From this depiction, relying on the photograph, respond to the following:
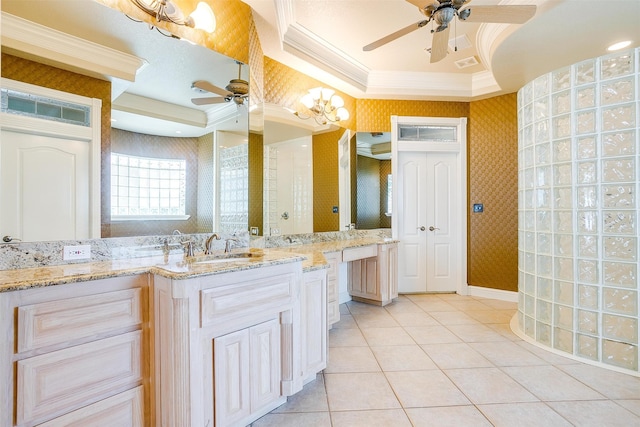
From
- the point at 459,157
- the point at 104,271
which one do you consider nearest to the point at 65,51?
the point at 104,271

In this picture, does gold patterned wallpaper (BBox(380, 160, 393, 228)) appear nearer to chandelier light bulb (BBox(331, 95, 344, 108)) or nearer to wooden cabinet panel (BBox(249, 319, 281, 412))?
chandelier light bulb (BBox(331, 95, 344, 108))

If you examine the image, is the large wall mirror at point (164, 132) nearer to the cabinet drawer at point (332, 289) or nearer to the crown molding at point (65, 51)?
the crown molding at point (65, 51)

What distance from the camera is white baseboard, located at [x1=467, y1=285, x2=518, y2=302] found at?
4.13m

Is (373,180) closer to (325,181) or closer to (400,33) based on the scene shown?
(325,181)

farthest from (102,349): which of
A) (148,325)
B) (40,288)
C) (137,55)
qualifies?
(137,55)

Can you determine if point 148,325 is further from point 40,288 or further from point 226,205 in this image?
point 226,205

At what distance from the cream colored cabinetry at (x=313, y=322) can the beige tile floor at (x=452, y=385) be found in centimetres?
19

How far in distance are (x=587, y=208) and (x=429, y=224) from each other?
216 cm

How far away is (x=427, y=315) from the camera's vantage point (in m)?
3.61

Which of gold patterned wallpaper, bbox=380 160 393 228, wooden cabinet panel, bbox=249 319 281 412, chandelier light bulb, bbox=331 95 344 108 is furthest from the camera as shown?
gold patterned wallpaper, bbox=380 160 393 228

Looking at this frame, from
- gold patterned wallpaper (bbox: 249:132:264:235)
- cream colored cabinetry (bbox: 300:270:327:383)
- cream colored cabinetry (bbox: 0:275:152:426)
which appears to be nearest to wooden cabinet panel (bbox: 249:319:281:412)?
cream colored cabinetry (bbox: 300:270:327:383)

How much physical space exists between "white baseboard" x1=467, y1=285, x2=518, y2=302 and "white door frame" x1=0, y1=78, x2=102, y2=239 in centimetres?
441

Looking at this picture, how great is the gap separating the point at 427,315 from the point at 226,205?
2.57 metres

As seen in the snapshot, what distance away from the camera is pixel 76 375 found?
1349 millimetres
